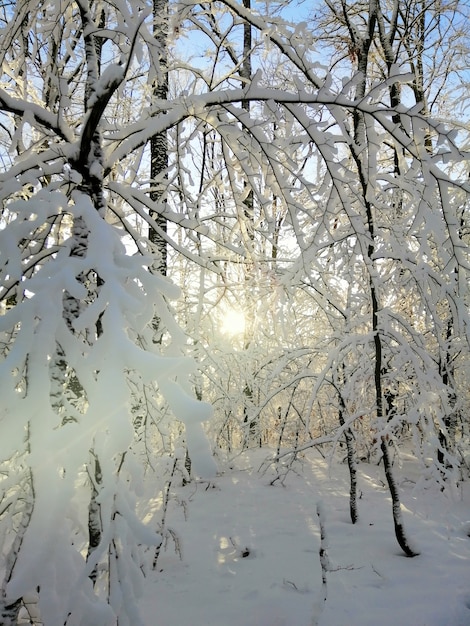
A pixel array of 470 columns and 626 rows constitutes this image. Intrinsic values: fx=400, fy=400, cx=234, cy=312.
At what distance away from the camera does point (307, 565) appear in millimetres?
4168

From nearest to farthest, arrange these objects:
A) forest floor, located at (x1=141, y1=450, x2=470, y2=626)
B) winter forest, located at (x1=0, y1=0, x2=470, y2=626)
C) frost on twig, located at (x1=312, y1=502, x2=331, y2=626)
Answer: winter forest, located at (x1=0, y1=0, x2=470, y2=626)
frost on twig, located at (x1=312, y1=502, x2=331, y2=626)
forest floor, located at (x1=141, y1=450, x2=470, y2=626)

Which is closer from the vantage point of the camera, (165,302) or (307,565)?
(165,302)

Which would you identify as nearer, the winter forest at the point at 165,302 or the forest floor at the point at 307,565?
the winter forest at the point at 165,302

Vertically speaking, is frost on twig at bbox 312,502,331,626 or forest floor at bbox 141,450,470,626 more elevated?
frost on twig at bbox 312,502,331,626

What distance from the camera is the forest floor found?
3314 millimetres

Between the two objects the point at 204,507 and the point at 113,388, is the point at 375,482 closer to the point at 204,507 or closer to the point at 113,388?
the point at 204,507

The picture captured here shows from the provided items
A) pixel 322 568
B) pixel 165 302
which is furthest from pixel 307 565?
pixel 165 302

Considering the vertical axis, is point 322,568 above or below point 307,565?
above

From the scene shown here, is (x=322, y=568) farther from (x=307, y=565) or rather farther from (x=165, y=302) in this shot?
(x=165, y=302)

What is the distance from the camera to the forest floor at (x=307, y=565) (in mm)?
3314

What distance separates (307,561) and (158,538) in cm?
372

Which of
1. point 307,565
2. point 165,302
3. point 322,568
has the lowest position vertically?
point 307,565

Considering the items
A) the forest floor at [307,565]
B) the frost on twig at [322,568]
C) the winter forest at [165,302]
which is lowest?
the forest floor at [307,565]

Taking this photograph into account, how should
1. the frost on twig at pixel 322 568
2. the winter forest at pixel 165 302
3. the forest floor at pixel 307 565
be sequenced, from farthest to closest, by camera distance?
1. the forest floor at pixel 307 565
2. the frost on twig at pixel 322 568
3. the winter forest at pixel 165 302
